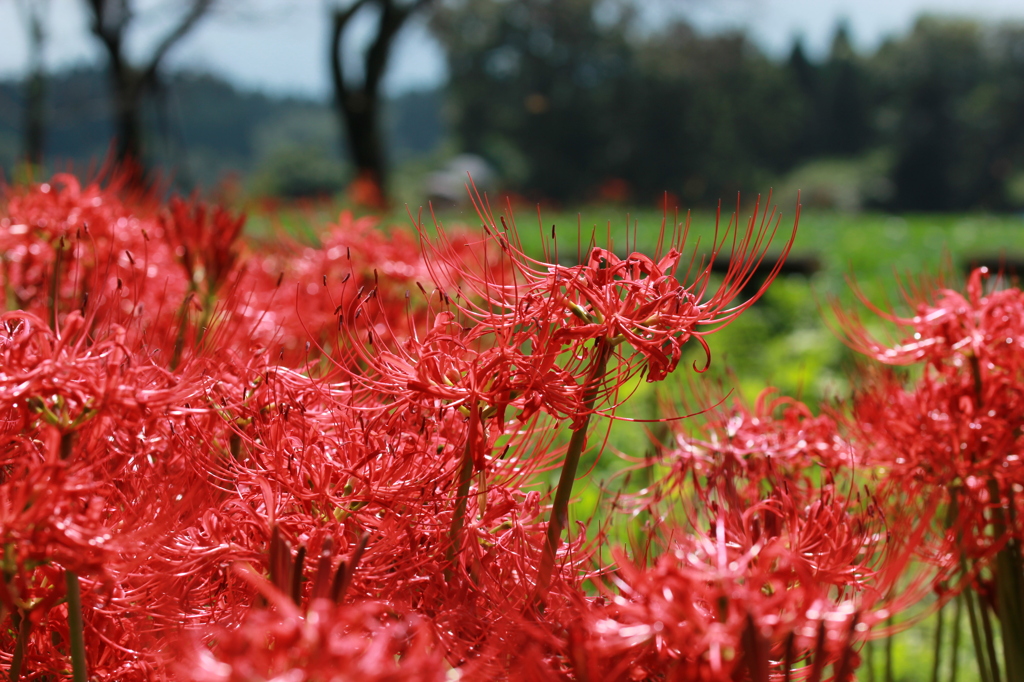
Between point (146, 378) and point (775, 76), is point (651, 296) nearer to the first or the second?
point (146, 378)

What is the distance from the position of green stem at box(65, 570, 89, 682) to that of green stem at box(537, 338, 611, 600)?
425mm

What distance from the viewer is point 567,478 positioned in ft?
2.72

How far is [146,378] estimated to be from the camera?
0.84m

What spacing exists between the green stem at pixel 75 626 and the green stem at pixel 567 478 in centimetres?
43

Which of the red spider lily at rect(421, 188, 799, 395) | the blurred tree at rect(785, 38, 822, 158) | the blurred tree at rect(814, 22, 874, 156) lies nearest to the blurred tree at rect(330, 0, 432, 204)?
the red spider lily at rect(421, 188, 799, 395)

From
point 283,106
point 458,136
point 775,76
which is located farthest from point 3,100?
point 283,106

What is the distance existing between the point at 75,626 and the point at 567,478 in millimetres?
475

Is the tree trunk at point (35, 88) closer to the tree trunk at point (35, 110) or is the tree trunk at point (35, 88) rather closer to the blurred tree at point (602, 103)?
the tree trunk at point (35, 110)

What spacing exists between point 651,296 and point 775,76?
45.6m

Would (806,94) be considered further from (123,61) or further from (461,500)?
(461,500)

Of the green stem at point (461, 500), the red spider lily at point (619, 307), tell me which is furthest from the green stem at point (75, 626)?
the red spider lily at point (619, 307)

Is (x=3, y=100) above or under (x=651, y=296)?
above


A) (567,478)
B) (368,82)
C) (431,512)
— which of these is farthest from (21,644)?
(368,82)

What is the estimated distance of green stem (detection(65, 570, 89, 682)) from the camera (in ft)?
2.37
